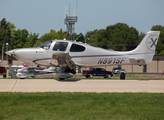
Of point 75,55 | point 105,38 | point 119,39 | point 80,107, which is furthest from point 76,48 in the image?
point 105,38

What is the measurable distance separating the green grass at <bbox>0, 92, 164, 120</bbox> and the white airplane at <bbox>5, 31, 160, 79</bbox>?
6.46m

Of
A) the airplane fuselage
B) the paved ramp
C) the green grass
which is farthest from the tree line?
the green grass

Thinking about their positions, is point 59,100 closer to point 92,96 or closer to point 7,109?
point 92,96

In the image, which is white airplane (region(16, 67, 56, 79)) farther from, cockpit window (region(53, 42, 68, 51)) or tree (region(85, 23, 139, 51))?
tree (region(85, 23, 139, 51))

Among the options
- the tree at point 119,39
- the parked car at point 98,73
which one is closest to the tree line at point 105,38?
the tree at point 119,39

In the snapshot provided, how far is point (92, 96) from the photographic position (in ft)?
25.9

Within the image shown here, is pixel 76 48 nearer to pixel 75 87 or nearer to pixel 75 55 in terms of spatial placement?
pixel 75 55

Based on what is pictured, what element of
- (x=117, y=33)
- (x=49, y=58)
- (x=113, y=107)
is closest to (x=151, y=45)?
(x=49, y=58)

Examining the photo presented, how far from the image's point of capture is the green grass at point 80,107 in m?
5.39

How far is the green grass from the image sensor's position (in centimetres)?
539

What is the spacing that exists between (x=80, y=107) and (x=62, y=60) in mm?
7774

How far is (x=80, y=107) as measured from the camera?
248 inches

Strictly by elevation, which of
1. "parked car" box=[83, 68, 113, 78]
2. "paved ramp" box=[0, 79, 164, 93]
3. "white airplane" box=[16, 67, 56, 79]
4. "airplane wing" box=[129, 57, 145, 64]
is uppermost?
"airplane wing" box=[129, 57, 145, 64]

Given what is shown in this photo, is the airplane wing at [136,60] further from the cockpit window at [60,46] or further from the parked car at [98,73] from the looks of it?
the parked car at [98,73]
